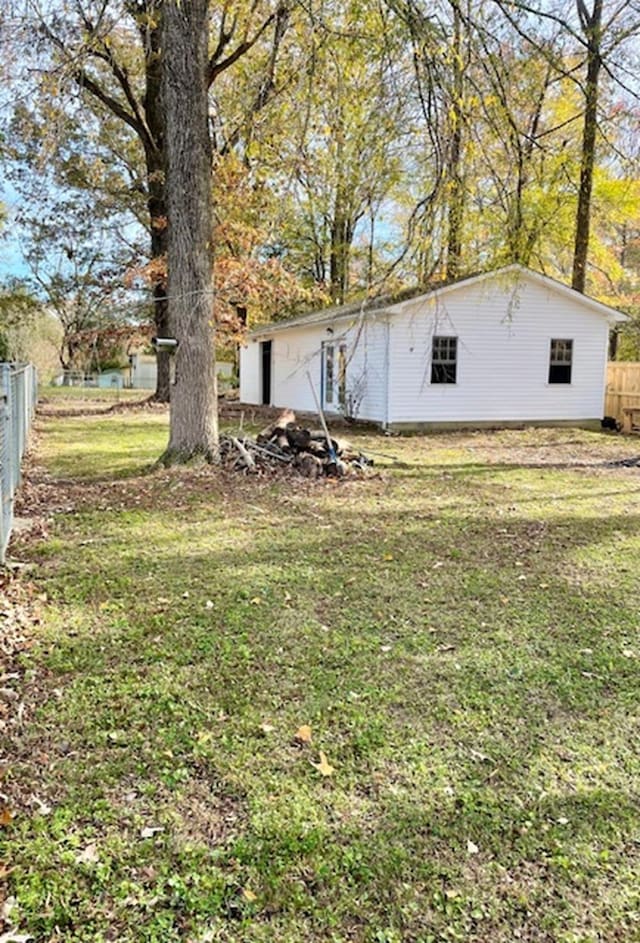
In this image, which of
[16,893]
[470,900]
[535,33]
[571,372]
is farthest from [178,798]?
[571,372]

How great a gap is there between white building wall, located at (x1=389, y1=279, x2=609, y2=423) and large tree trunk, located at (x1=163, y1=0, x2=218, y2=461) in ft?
21.5

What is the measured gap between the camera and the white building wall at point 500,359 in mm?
14406

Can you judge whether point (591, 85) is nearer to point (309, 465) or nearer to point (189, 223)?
point (189, 223)

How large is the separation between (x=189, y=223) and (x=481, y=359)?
28.8 feet

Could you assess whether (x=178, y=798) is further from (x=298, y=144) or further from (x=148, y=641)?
(x=298, y=144)

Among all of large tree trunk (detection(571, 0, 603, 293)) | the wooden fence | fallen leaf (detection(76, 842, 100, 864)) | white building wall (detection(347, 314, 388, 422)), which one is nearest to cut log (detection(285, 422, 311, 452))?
large tree trunk (detection(571, 0, 603, 293))

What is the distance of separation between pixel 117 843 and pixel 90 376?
38.0 m

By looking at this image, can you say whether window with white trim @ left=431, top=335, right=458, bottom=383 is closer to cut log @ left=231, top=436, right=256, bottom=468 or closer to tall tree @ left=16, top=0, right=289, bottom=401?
tall tree @ left=16, top=0, right=289, bottom=401

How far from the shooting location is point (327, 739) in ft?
8.91

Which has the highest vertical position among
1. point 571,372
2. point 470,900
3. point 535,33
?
point 535,33

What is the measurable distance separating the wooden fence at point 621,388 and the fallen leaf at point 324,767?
15.2 metres

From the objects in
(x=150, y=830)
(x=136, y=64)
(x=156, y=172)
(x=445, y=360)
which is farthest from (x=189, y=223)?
(x=156, y=172)

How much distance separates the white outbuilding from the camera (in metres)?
14.4

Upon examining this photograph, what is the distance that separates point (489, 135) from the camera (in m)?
4.41
